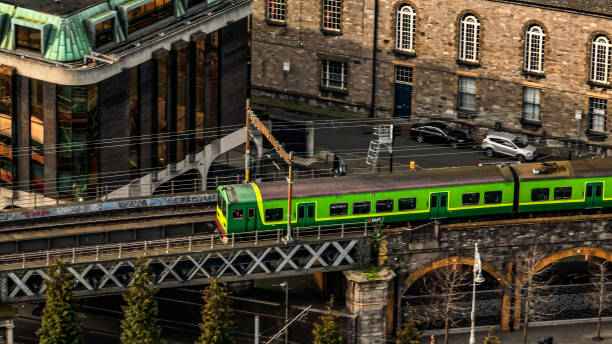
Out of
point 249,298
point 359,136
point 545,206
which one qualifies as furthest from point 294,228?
point 359,136

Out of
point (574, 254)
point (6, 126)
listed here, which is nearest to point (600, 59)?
point (574, 254)

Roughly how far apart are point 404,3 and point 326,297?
3028 cm

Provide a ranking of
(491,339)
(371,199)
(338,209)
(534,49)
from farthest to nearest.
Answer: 1. (534,49)
2. (371,199)
3. (338,209)
4. (491,339)

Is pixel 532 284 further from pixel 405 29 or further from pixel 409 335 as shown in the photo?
pixel 405 29

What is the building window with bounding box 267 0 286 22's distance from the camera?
175 meters

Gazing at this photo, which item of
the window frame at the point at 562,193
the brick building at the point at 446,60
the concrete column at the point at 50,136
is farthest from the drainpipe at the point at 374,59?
the concrete column at the point at 50,136

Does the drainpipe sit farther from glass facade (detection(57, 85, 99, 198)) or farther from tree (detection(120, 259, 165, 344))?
tree (detection(120, 259, 165, 344))

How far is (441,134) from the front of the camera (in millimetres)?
166750

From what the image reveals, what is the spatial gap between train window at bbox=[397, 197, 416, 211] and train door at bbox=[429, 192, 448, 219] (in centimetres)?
113

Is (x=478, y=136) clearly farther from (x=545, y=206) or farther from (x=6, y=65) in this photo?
(x=6, y=65)

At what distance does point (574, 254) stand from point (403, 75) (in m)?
29.0

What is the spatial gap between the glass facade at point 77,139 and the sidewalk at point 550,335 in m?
23.4

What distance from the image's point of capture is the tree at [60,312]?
134750 millimetres

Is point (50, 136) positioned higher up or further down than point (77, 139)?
higher up
